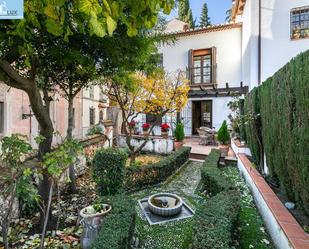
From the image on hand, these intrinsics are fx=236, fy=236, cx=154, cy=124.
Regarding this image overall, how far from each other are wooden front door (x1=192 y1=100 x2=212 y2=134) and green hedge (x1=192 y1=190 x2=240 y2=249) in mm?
12761

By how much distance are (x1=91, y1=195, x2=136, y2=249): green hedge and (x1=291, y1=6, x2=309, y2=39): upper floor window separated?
1189 cm

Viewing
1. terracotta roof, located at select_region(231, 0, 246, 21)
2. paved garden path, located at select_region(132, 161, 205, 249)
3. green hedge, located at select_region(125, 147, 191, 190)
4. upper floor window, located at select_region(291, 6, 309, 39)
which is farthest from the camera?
terracotta roof, located at select_region(231, 0, 246, 21)

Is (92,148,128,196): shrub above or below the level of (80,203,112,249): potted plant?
above

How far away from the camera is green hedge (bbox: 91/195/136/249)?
264cm

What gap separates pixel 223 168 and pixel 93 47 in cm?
667

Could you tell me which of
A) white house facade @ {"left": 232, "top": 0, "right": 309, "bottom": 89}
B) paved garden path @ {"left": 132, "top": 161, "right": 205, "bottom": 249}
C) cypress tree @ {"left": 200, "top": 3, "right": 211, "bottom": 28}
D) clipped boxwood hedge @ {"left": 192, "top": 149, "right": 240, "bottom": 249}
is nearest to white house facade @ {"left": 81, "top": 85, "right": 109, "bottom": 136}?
white house facade @ {"left": 232, "top": 0, "right": 309, "bottom": 89}

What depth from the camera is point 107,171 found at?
5320mm

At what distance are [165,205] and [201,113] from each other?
41.0 ft

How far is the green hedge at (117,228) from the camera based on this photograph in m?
2.64

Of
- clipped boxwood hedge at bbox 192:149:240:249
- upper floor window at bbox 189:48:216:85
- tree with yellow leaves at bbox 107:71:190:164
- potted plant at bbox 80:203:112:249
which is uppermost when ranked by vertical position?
upper floor window at bbox 189:48:216:85

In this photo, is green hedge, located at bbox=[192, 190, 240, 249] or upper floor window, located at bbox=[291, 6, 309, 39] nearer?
Result: green hedge, located at bbox=[192, 190, 240, 249]

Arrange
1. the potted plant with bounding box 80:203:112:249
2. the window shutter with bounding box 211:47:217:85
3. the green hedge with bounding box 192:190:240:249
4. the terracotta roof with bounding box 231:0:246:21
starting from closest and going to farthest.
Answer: the green hedge with bounding box 192:190:240:249 → the potted plant with bounding box 80:203:112:249 → the terracotta roof with bounding box 231:0:246:21 → the window shutter with bounding box 211:47:217:85

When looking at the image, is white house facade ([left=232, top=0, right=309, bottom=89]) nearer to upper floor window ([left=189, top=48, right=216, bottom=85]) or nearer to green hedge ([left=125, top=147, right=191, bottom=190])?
upper floor window ([left=189, top=48, right=216, bottom=85])

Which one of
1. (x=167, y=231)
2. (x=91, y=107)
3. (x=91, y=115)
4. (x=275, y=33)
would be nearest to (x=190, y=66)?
(x=275, y=33)
